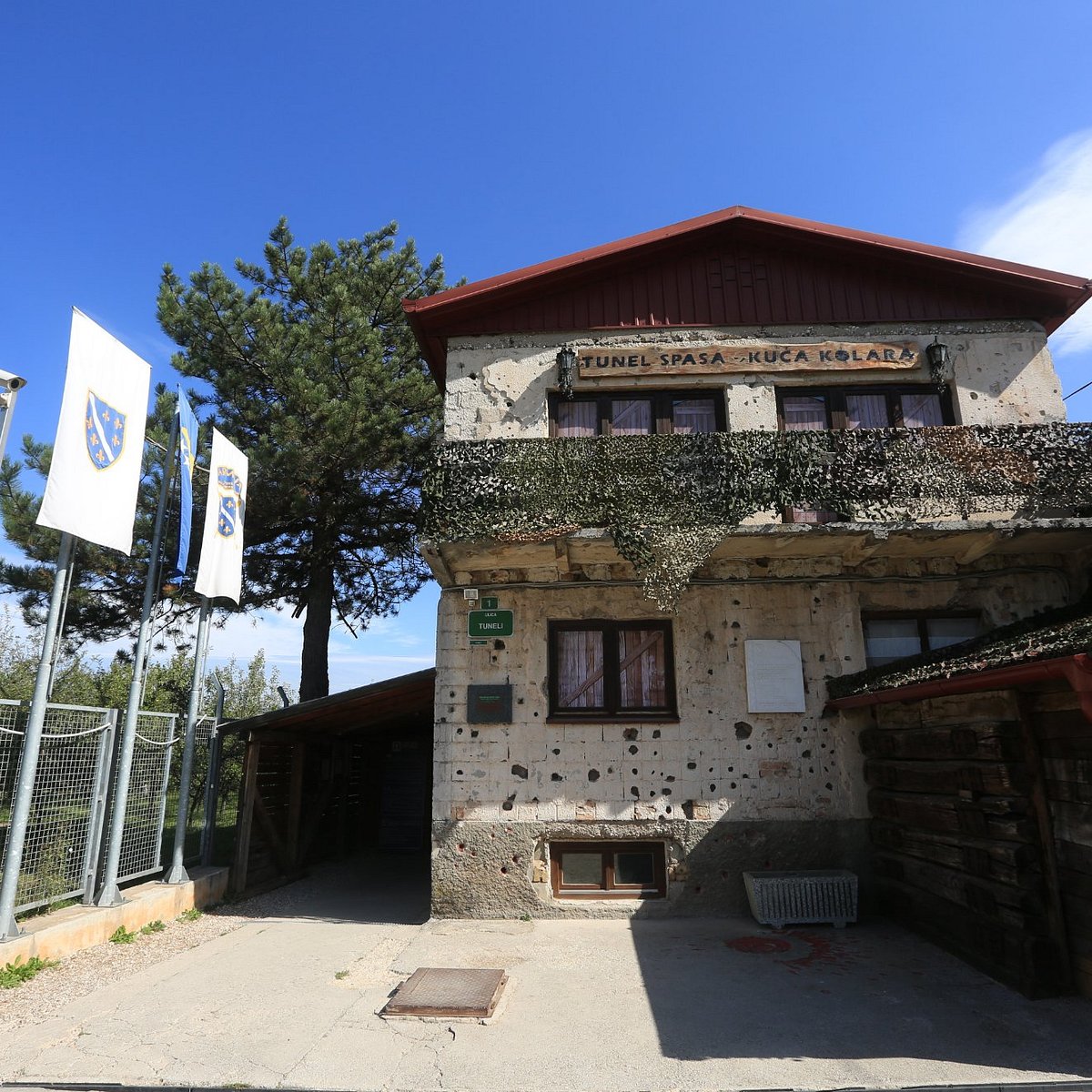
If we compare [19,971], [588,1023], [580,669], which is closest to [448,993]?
[588,1023]

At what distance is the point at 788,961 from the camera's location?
22.1 feet

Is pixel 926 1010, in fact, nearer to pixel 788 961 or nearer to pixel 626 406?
pixel 788 961

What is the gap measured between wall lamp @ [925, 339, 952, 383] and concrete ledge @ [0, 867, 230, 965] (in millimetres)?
12078

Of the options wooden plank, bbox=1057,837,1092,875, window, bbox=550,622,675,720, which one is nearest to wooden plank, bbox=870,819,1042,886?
wooden plank, bbox=1057,837,1092,875

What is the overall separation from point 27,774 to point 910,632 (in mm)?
10105

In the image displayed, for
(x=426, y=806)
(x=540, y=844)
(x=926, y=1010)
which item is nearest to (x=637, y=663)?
(x=540, y=844)

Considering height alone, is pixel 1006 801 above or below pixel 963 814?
above

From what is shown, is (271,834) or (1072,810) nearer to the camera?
(1072,810)

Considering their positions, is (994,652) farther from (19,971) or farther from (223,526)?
(223,526)

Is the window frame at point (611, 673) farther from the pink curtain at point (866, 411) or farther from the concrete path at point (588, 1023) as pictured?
the pink curtain at point (866, 411)

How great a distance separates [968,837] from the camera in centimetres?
646

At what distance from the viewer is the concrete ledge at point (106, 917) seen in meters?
6.57

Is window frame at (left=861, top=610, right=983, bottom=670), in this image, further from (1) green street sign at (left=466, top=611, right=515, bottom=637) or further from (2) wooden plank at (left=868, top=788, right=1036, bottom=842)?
(1) green street sign at (left=466, top=611, right=515, bottom=637)

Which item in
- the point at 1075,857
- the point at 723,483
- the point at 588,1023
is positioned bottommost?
the point at 588,1023
